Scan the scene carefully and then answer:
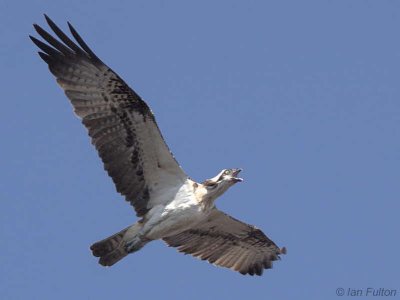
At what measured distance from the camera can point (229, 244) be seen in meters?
18.0

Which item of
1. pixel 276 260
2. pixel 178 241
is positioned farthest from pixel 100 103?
pixel 276 260

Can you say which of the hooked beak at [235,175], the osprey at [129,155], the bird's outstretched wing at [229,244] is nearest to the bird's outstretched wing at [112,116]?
the osprey at [129,155]

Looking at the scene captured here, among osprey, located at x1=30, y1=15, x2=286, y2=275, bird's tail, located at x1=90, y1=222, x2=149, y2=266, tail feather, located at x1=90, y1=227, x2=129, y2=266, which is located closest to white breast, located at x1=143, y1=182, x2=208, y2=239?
osprey, located at x1=30, y1=15, x2=286, y2=275

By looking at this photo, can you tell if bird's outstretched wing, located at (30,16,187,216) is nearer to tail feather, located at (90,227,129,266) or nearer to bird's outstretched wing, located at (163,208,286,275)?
tail feather, located at (90,227,129,266)

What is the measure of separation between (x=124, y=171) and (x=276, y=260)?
3.49 m

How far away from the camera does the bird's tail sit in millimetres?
16188

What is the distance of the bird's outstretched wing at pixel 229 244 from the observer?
17578 mm

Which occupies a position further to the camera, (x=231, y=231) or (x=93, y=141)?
(x=231, y=231)

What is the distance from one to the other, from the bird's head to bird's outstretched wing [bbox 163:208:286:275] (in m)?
1.28

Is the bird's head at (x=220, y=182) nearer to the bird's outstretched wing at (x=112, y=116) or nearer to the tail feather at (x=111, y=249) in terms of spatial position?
the bird's outstretched wing at (x=112, y=116)

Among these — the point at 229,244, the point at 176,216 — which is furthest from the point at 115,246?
the point at 229,244

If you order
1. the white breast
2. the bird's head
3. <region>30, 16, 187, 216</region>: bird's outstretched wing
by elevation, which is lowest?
the white breast

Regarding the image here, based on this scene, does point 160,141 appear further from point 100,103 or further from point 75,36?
point 75,36

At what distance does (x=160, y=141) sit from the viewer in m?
16.1
